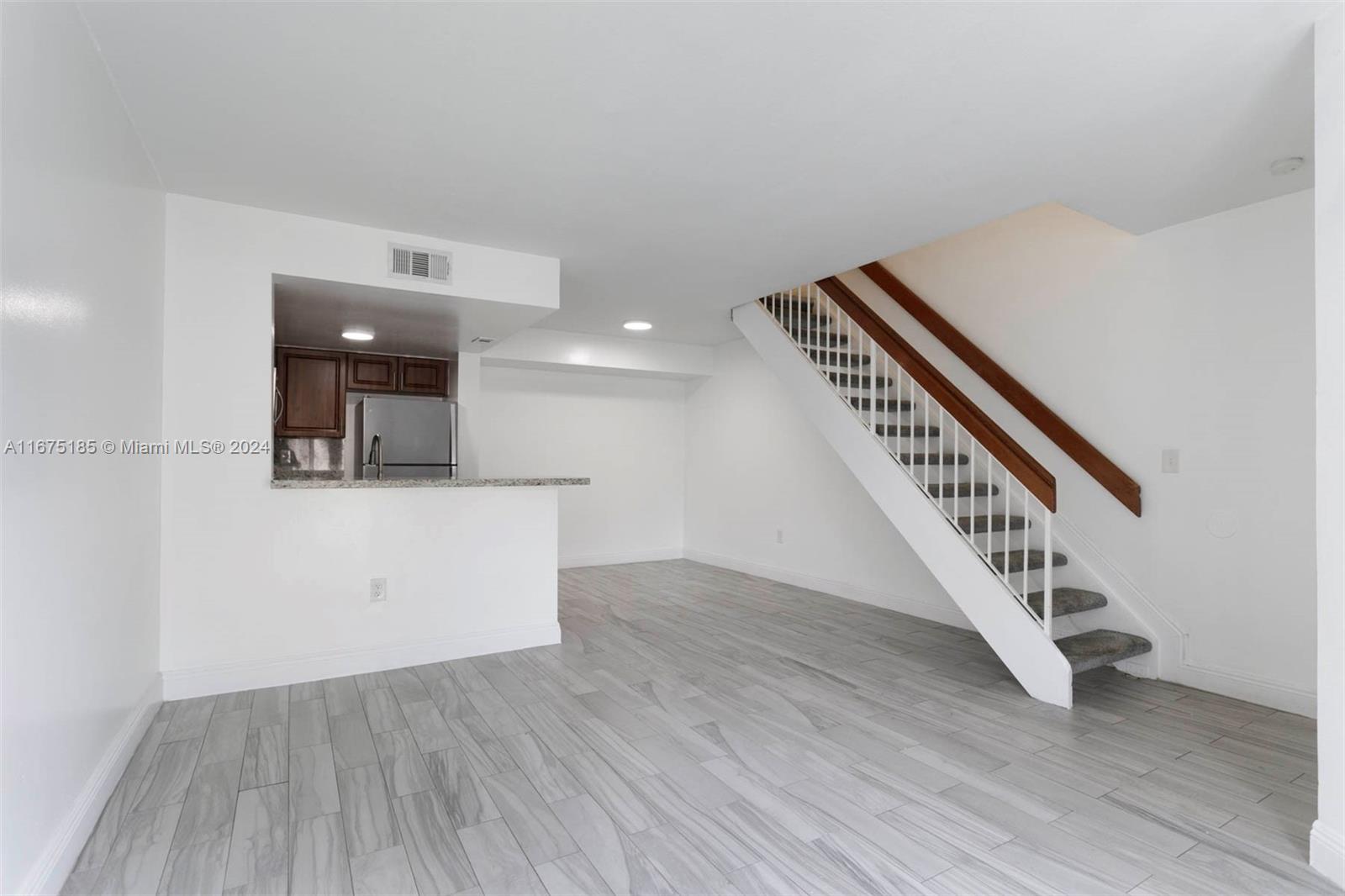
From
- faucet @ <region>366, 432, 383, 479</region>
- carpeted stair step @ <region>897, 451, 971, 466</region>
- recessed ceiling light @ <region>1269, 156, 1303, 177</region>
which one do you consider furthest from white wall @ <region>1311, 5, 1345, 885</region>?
faucet @ <region>366, 432, 383, 479</region>

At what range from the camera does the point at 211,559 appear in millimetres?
3174

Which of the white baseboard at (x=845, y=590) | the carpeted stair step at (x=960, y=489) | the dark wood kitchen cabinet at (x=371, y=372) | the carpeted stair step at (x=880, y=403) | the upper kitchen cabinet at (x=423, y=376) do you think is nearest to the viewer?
the carpeted stair step at (x=960, y=489)

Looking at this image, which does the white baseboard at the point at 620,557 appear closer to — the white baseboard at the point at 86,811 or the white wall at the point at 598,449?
the white wall at the point at 598,449

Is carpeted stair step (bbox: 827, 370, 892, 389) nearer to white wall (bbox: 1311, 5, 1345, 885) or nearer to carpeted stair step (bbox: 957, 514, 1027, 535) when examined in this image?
carpeted stair step (bbox: 957, 514, 1027, 535)

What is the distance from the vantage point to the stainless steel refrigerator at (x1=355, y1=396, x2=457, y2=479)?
204 inches

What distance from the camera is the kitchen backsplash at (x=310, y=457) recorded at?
5.43m

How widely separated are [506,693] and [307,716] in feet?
2.73

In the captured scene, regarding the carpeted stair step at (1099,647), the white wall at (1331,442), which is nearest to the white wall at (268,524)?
the carpeted stair step at (1099,647)

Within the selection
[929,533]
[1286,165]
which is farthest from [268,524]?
[1286,165]

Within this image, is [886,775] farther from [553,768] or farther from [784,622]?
[784,622]

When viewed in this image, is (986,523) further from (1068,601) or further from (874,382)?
(874,382)

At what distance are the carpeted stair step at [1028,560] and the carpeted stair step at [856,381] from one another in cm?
147

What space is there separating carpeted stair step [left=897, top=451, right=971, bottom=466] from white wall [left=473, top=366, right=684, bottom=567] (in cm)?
333

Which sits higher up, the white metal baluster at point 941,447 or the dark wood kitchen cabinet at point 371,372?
the dark wood kitchen cabinet at point 371,372
